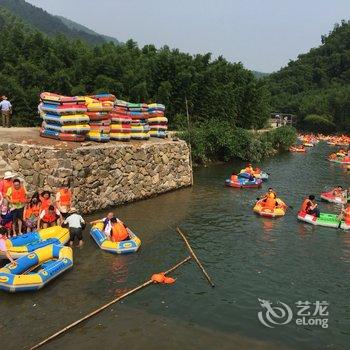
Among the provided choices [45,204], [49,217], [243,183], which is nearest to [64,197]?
[45,204]

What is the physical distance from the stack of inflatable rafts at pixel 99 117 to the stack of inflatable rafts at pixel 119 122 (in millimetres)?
731

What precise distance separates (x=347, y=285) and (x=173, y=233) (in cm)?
636

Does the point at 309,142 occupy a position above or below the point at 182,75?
below

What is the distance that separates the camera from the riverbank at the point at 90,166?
1783 centimetres

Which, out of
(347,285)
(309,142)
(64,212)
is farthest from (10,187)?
(309,142)

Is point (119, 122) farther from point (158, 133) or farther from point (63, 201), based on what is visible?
point (63, 201)

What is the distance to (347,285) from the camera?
13.0 meters

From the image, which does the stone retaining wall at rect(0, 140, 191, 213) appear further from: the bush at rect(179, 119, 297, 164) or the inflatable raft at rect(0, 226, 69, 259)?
the bush at rect(179, 119, 297, 164)

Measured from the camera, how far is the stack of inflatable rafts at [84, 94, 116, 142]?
19.7 meters

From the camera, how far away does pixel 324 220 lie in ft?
61.8

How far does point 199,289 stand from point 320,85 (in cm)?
11502

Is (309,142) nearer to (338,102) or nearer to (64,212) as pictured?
(338,102)
